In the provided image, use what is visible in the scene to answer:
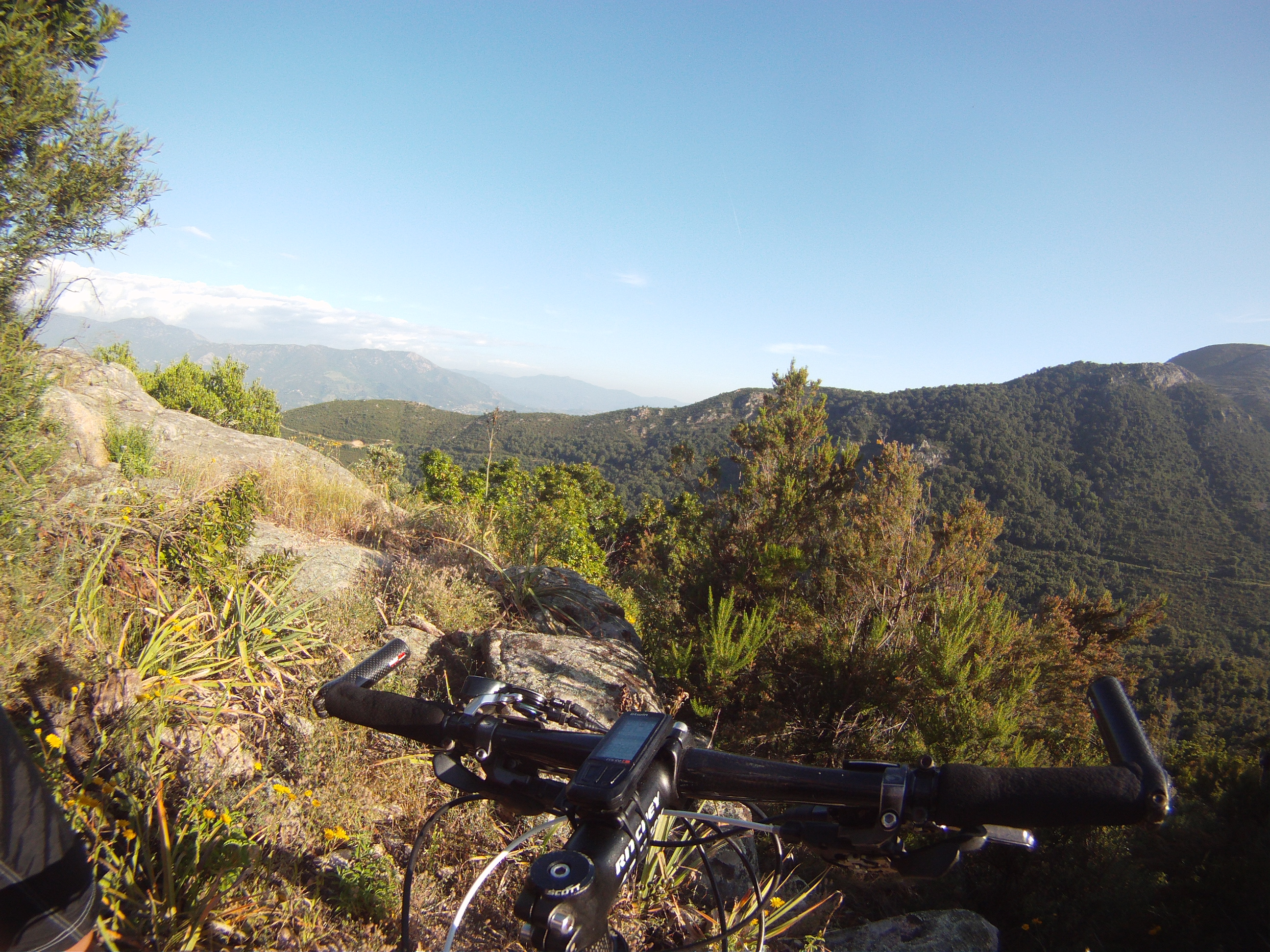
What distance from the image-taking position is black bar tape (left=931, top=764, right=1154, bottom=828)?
772 millimetres

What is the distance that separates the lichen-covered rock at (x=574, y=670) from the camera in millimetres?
3873

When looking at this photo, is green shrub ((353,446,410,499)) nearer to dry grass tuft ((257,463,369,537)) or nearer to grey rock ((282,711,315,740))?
dry grass tuft ((257,463,369,537))

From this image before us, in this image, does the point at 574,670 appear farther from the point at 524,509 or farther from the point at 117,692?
the point at 524,509

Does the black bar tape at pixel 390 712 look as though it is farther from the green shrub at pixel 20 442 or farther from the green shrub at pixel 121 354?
the green shrub at pixel 121 354

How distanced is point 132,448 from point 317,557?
9.54ft

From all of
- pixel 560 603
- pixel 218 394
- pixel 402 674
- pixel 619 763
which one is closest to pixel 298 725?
pixel 402 674

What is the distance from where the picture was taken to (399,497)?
334 inches

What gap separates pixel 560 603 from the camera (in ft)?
17.5

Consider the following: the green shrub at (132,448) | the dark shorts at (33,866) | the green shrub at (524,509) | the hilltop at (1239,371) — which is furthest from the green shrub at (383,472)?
the hilltop at (1239,371)

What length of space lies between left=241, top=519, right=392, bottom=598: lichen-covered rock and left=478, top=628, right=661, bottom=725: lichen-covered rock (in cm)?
140

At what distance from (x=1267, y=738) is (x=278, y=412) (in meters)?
22.6

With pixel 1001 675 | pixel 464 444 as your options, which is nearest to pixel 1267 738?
pixel 1001 675

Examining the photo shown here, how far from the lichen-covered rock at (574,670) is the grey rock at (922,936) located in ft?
5.48

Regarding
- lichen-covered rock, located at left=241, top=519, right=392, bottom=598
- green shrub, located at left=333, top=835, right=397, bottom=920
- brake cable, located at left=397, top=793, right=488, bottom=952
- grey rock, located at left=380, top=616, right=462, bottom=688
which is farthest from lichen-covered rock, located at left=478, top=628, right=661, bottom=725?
brake cable, located at left=397, top=793, right=488, bottom=952
